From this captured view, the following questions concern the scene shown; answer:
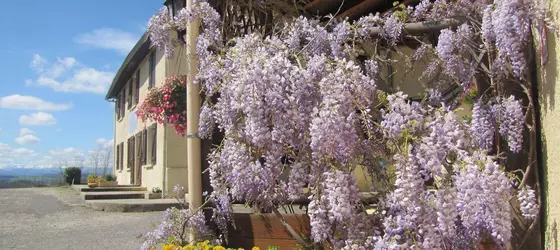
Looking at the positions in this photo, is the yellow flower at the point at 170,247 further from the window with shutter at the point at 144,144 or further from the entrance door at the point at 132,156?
the entrance door at the point at 132,156

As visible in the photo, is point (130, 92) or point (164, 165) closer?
point (164, 165)

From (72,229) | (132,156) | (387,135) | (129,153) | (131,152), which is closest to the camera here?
(387,135)

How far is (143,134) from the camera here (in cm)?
1430

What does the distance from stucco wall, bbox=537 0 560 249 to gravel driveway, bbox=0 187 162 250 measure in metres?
4.23

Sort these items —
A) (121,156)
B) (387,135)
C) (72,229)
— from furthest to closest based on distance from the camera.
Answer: (121,156), (72,229), (387,135)

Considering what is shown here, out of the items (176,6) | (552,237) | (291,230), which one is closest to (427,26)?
(552,237)

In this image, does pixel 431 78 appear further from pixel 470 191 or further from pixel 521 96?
pixel 470 191

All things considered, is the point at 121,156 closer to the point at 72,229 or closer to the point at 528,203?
the point at 72,229

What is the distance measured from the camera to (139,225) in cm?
755

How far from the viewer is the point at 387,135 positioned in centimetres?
261

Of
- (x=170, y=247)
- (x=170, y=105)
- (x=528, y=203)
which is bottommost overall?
(x=170, y=247)

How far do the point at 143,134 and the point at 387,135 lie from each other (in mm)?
12537

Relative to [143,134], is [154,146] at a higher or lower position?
lower

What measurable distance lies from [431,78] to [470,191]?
→ 1483mm
